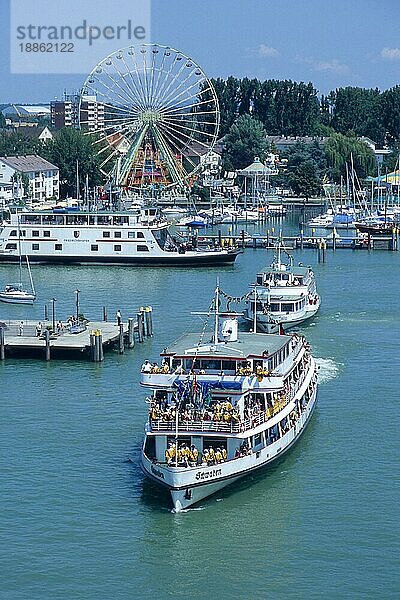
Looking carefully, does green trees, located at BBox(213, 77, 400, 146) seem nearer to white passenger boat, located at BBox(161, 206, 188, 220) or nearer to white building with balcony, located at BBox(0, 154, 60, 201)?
white building with balcony, located at BBox(0, 154, 60, 201)

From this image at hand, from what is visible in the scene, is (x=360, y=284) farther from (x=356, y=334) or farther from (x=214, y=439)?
(x=214, y=439)

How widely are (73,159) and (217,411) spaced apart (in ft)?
304

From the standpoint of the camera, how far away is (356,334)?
46438mm

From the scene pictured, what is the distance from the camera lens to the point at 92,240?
236ft

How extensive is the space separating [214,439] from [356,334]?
2023cm

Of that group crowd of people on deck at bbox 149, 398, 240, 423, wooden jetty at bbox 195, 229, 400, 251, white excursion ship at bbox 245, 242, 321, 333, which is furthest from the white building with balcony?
crowd of people on deck at bbox 149, 398, 240, 423

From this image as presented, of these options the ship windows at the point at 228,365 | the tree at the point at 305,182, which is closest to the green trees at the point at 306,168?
the tree at the point at 305,182

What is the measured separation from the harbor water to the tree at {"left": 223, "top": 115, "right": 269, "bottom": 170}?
92700 millimetres

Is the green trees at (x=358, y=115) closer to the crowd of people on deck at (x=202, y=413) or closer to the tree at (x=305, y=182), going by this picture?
the tree at (x=305, y=182)

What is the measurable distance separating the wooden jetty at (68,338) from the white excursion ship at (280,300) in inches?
171

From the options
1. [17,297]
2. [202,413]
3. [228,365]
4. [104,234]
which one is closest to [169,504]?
[202,413]

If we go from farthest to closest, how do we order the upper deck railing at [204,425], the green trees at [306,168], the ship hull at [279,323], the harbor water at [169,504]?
1. the green trees at [306,168]
2. the ship hull at [279,323]
3. the upper deck railing at [204,425]
4. the harbor water at [169,504]

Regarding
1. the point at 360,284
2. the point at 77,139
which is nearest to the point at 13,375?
the point at 360,284

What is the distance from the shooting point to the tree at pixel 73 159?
116062 mm
